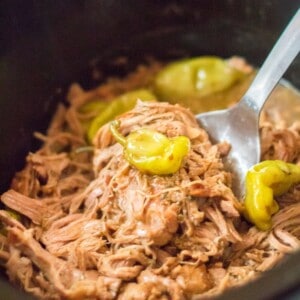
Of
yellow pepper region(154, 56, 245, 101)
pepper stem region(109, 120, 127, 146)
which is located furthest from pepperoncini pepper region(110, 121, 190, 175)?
yellow pepper region(154, 56, 245, 101)

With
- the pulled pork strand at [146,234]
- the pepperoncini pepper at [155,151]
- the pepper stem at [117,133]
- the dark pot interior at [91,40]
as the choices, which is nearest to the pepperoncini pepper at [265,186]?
the pulled pork strand at [146,234]

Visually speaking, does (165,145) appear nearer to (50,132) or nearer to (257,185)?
(257,185)

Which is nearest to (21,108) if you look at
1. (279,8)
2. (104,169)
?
(104,169)

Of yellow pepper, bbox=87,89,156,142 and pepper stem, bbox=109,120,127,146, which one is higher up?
pepper stem, bbox=109,120,127,146

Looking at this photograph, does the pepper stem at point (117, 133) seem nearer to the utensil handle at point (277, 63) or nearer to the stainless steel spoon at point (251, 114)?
the stainless steel spoon at point (251, 114)

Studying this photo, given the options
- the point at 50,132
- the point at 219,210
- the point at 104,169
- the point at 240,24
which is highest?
the point at 240,24

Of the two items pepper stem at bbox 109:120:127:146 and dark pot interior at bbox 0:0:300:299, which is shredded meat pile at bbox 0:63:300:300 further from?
dark pot interior at bbox 0:0:300:299
